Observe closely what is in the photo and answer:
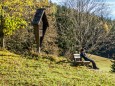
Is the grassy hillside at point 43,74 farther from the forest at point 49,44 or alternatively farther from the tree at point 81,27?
the tree at point 81,27

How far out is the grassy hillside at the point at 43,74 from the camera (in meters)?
10.6

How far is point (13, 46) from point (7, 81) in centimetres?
1216

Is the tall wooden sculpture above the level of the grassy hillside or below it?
above

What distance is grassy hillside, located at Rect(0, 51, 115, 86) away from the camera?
417 inches

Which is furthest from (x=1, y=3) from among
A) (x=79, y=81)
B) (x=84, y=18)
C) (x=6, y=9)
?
(x=84, y=18)

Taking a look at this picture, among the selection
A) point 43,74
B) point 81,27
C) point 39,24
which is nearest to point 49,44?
point 81,27

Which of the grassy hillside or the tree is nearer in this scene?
the grassy hillside

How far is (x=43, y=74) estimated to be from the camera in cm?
1180

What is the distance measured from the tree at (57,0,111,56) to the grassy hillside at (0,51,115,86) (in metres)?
16.1

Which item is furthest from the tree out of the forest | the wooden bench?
the wooden bench

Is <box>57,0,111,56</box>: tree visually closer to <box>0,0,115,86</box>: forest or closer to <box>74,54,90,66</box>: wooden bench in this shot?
<box>0,0,115,86</box>: forest

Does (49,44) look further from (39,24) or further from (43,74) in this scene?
(43,74)

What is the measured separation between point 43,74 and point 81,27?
19.4 m

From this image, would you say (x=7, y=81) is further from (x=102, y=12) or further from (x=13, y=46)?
(x=102, y=12)
